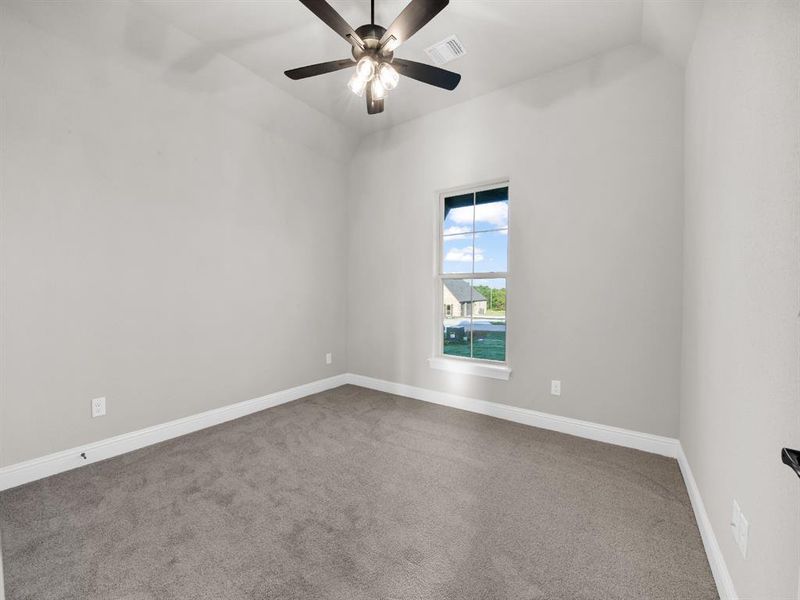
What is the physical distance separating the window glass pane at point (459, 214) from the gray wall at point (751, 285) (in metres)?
1.95

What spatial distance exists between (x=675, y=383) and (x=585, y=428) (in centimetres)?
74

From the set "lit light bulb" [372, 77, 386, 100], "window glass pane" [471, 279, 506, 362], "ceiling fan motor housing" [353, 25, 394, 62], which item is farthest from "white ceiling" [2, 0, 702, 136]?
"window glass pane" [471, 279, 506, 362]

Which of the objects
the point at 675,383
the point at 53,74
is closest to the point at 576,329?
the point at 675,383

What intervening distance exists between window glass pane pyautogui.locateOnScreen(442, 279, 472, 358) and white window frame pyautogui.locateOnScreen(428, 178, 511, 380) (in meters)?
0.05

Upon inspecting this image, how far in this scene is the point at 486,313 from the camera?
353 centimetres

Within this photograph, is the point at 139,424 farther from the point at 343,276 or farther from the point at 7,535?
the point at 343,276

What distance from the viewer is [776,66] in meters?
1.03

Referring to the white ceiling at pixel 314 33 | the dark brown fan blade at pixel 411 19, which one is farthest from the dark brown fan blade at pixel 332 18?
the white ceiling at pixel 314 33

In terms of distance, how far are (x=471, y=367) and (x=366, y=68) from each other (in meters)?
2.63

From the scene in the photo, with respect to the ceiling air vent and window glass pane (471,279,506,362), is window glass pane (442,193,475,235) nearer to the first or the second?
window glass pane (471,279,506,362)

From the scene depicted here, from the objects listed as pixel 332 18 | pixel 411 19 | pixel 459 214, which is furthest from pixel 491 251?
pixel 332 18

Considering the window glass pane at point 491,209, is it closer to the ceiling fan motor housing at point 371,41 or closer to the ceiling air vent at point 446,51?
the ceiling air vent at point 446,51

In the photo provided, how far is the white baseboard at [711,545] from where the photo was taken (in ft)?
4.26

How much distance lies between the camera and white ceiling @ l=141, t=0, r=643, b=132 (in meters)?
2.31
